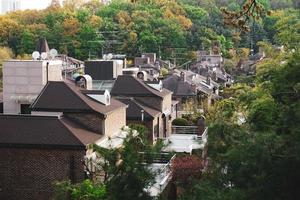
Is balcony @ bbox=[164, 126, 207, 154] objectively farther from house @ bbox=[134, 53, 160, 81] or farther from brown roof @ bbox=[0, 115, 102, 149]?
house @ bbox=[134, 53, 160, 81]

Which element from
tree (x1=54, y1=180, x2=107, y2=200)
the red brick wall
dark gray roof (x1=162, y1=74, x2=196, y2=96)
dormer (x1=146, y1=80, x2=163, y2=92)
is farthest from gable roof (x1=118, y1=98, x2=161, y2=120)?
dark gray roof (x1=162, y1=74, x2=196, y2=96)

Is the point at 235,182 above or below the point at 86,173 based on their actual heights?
above

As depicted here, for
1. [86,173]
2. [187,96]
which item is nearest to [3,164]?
[86,173]

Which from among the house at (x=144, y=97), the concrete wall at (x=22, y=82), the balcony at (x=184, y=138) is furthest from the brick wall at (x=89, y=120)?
the house at (x=144, y=97)

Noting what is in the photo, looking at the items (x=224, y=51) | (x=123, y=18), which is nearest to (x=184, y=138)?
(x=224, y=51)

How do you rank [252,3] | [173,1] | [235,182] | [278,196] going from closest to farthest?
1. [252,3]
2. [278,196]
3. [235,182]
4. [173,1]

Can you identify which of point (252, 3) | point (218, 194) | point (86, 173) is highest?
point (252, 3)

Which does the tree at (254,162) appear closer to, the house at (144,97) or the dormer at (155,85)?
the house at (144,97)

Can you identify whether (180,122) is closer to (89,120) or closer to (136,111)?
(136,111)

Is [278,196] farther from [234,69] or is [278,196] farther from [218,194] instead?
[234,69]
